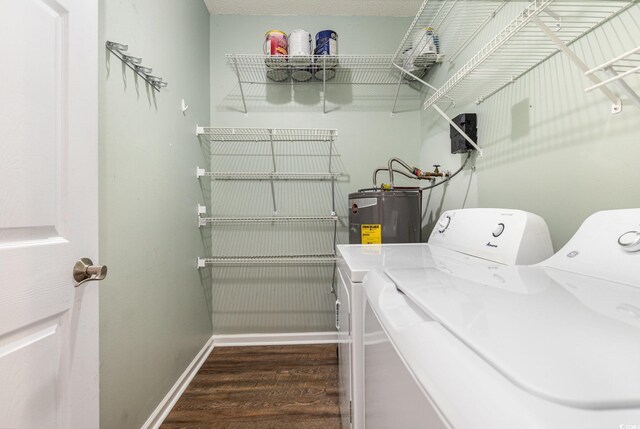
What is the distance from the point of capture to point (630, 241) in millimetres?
632

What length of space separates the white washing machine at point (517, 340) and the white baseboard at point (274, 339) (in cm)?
151

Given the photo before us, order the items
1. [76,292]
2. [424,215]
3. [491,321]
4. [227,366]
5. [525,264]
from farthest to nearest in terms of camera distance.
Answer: [424,215]
[227,366]
[525,264]
[76,292]
[491,321]

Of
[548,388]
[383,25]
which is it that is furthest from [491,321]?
[383,25]

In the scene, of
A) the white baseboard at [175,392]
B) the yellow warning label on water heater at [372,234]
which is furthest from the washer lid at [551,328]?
the white baseboard at [175,392]

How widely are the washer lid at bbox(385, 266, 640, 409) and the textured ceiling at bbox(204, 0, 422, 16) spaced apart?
232 centimetres

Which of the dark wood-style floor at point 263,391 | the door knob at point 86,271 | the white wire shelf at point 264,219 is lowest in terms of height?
the dark wood-style floor at point 263,391

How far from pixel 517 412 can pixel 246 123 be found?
237 centimetres

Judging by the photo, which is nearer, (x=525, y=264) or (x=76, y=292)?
(x=76, y=292)

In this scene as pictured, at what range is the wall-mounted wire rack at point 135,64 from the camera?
1.07 meters

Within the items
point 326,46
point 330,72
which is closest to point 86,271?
point 326,46

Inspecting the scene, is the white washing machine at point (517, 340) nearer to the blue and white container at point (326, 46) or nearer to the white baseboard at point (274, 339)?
the white baseboard at point (274, 339)

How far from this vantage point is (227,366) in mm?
1918

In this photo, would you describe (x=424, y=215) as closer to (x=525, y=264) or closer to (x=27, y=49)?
(x=525, y=264)

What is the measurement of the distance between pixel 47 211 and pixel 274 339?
75.1 inches
